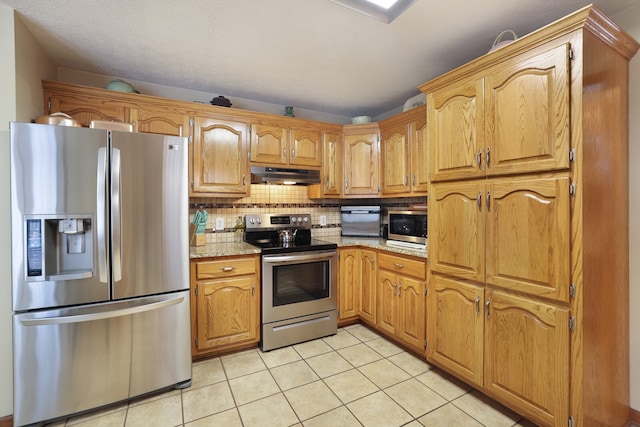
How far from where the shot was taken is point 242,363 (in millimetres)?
2361

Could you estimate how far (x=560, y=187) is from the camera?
1.43 m

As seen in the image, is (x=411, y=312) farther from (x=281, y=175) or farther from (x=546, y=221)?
(x=281, y=175)

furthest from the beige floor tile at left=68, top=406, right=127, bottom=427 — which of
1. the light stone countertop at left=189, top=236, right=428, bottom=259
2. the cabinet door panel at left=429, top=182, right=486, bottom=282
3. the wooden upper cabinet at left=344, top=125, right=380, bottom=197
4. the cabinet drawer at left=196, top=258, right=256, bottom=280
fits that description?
the wooden upper cabinet at left=344, top=125, right=380, bottom=197

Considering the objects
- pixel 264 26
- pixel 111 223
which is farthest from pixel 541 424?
pixel 264 26

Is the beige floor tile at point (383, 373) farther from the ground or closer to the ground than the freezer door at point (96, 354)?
closer to the ground

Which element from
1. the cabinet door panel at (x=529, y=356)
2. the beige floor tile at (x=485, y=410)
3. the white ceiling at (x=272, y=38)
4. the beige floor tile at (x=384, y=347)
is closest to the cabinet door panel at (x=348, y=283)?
the beige floor tile at (x=384, y=347)

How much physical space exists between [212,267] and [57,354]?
1012mm

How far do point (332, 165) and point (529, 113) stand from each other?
77.1 inches

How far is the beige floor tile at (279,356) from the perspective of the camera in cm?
237

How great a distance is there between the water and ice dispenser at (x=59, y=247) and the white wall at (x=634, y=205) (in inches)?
124

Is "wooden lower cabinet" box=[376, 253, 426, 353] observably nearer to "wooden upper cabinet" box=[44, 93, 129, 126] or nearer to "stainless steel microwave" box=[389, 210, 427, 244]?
"stainless steel microwave" box=[389, 210, 427, 244]

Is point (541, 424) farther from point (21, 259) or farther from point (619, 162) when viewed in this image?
point (21, 259)

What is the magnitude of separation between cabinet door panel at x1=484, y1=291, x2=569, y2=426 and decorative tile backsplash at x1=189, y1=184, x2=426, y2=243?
1.67 meters

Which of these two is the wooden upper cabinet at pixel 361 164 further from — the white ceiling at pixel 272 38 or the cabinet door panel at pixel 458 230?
the cabinet door panel at pixel 458 230
